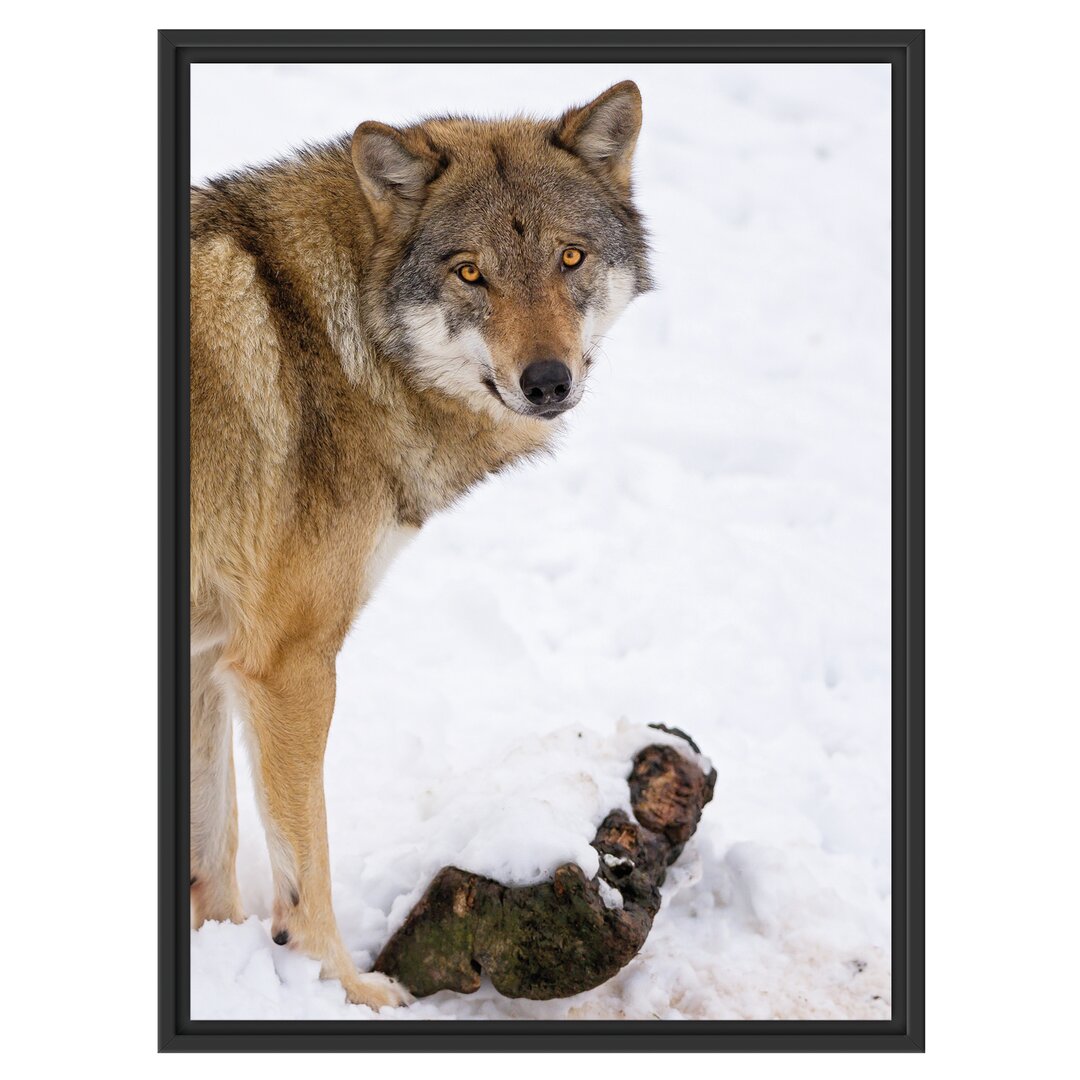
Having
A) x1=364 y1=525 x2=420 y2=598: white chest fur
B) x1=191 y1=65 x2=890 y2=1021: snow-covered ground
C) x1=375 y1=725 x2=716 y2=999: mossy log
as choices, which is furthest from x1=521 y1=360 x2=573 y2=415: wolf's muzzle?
x1=375 y1=725 x2=716 y2=999: mossy log

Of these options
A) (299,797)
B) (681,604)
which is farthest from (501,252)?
(681,604)

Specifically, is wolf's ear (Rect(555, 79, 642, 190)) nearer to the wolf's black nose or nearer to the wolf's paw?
the wolf's black nose

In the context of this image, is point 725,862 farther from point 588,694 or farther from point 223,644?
point 223,644

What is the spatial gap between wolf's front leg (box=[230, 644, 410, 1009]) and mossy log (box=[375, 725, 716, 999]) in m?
0.13

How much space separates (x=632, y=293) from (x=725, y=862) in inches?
74.7

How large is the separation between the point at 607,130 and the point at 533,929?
2.24 metres

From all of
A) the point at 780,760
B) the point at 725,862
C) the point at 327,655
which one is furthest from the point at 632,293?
the point at 780,760

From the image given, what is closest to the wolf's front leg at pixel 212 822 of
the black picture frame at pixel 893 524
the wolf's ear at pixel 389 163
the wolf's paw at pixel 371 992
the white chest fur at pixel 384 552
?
the black picture frame at pixel 893 524

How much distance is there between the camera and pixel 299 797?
10.3ft

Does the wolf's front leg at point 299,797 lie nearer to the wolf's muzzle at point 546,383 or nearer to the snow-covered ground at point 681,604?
the snow-covered ground at point 681,604

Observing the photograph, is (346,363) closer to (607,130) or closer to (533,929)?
(607,130)

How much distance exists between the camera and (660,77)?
403 cm

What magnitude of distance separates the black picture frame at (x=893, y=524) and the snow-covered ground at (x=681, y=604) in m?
0.12

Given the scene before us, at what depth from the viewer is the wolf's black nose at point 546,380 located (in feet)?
9.50
